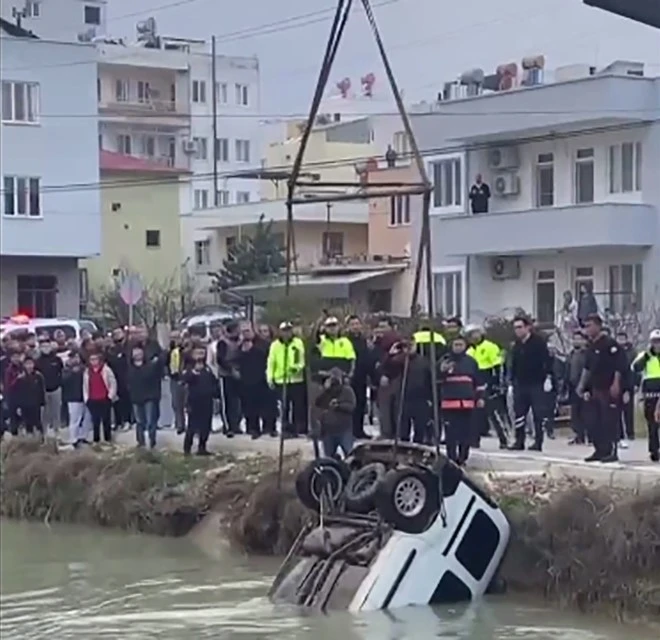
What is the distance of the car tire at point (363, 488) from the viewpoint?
50.7ft

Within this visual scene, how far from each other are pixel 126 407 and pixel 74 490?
8.87 ft

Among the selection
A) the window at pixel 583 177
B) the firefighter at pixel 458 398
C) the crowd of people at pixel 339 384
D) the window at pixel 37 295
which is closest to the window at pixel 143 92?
the window at pixel 37 295

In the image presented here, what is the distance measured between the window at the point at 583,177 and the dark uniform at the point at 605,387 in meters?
21.3

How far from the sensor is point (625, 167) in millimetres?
38469

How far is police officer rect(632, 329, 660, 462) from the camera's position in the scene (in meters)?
18.3

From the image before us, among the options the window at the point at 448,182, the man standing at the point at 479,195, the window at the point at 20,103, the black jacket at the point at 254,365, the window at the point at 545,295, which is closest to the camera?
the black jacket at the point at 254,365

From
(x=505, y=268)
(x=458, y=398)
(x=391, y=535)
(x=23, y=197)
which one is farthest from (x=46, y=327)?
(x=391, y=535)

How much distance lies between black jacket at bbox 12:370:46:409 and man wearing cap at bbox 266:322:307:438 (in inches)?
156

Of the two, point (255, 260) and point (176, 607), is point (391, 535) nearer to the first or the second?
point (176, 607)

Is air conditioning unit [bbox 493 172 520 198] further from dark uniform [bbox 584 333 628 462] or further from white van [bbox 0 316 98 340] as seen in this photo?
dark uniform [bbox 584 333 628 462]

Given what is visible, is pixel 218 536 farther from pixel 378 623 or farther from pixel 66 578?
pixel 378 623

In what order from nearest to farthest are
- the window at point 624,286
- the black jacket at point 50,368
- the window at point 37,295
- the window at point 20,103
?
the black jacket at point 50,368 → the window at point 624,286 → the window at point 20,103 → the window at point 37,295

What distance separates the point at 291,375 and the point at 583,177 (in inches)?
746

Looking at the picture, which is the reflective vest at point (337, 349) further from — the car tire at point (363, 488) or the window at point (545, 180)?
the window at point (545, 180)
